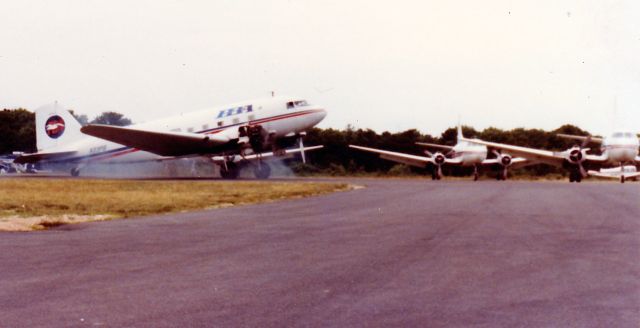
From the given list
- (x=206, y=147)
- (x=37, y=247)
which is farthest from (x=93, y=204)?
(x=206, y=147)

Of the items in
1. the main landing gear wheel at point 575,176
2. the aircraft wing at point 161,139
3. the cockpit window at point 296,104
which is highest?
the cockpit window at point 296,104

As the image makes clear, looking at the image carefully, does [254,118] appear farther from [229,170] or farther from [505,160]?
[505,160]

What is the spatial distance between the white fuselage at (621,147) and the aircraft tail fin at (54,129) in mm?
36919

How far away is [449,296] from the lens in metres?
7.66

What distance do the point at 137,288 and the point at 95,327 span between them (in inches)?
75.5

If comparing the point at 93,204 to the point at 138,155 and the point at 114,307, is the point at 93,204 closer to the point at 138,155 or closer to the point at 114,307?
the point at 114,307

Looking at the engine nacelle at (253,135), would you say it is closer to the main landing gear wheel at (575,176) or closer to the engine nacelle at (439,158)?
the main landing gear wheel at (575,176)

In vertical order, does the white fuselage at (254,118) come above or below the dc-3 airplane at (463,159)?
above

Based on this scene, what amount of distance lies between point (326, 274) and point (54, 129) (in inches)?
1912

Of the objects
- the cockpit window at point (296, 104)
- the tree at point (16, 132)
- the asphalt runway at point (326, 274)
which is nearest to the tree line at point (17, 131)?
the tree at point (16, 132)

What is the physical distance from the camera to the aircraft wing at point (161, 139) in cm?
4359

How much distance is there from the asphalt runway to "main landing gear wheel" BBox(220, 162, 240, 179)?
31.5 meters

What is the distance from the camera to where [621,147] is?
4381cm

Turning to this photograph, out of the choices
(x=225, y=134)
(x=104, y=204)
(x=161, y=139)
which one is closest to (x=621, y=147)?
(x=225, y=134)
